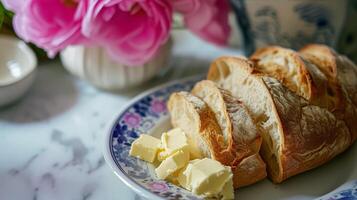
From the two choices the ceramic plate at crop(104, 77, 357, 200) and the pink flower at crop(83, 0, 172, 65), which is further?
the pink flower at crop(83, 0, 172, 65)

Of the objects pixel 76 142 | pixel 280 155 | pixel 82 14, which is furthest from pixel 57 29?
pixel 280 155

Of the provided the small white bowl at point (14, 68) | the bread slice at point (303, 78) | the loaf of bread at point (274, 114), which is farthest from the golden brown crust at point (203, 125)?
the small white bowl at point (14, 68)

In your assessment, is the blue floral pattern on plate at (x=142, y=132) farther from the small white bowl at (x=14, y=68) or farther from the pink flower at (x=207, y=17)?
the small white bowl at (x=14, y=68)

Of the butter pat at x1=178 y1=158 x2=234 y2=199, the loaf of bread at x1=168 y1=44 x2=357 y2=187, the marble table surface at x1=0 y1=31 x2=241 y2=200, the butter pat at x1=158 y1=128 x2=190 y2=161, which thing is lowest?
the marble table surface at x1=0 y1=31 x2=241 y2=200

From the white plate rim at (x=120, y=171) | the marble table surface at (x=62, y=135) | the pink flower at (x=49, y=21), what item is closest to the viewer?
the white plate rim at (x=120, y=171)

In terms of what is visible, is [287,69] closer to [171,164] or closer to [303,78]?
[303,78]

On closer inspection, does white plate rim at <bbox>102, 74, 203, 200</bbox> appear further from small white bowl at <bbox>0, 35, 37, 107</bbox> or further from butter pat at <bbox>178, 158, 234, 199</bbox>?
small white bowl at <bbox>0, 35, 37, 107</bbox>

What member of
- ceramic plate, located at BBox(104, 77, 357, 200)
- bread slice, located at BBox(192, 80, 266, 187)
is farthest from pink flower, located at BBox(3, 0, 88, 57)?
bread slice, located at BBox(192, 80, 266, 187)
